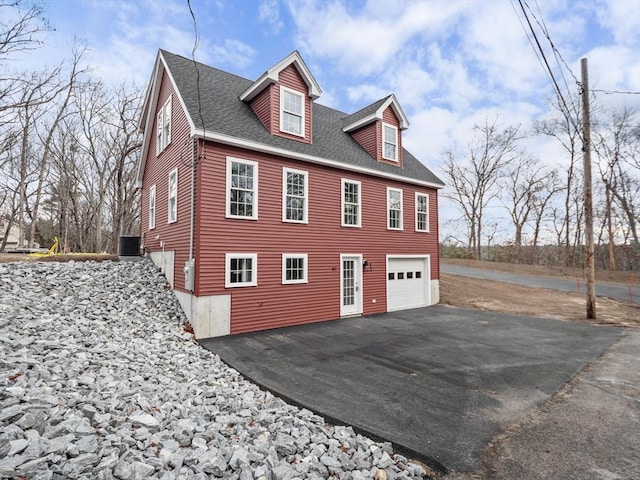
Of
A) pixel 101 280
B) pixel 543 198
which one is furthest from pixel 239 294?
pixel 543 198

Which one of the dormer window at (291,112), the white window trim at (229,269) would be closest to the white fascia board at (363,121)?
the dormer window at (291,112)

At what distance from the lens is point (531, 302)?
14781 mm

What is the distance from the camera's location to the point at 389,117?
1284 centimetres

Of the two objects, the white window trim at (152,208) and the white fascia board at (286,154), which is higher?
the white fascia board at (286,154)

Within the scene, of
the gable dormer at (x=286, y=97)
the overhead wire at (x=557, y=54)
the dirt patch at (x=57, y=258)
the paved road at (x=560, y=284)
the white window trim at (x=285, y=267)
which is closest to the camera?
the overhead wire at (x=557, y=54)

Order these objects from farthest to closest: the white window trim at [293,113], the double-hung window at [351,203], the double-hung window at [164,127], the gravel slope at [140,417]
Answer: the double-hung window at [351,203]
the double-hung window at [164,127]
the white window trim at [293,113]
the gravel slope at [140,417]

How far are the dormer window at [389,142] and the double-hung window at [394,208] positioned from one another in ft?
4.94

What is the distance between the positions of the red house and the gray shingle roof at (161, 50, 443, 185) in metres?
0.05

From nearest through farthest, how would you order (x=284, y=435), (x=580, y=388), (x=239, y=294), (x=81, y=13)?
(x=284, y=435) < (x=580, y=388) < (x=81, y=13) < (x=239, y=294)

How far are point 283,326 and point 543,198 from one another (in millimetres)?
30627

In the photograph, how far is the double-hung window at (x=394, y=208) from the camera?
1228 cm

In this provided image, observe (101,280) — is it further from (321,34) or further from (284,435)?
(321,34)

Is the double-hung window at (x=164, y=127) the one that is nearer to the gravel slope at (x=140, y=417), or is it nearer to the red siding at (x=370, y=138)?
the gravel slope at (x=140, y=417)

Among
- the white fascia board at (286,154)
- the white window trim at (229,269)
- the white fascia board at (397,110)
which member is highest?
the white fascia board at (397,110)
